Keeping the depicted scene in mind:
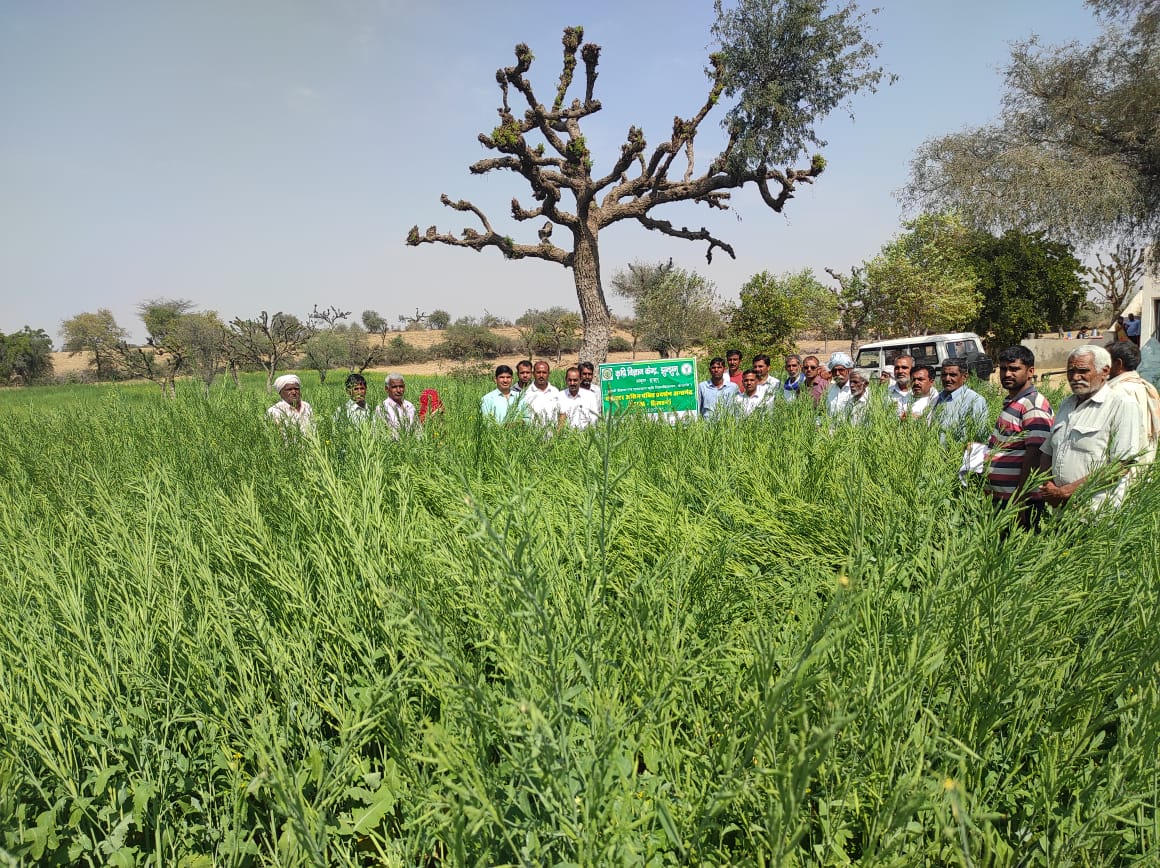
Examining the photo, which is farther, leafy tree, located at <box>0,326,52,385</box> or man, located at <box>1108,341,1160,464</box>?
leafy tree, located at <box>0,326,52,385</box>

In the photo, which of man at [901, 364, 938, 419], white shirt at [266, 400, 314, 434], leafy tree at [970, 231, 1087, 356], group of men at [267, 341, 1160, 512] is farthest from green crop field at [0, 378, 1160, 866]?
leafy tree at [970, 231, 1087, 356]

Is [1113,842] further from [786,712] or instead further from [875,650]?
[786,712]

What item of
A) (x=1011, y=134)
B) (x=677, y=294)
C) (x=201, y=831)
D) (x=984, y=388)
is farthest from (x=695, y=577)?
(x=677, y=294)

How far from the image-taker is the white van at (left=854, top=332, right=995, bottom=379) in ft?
52.8

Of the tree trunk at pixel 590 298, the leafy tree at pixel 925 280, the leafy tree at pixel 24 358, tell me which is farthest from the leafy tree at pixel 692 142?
the leafy tree at pixel 24 358

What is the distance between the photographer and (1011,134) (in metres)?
19.5

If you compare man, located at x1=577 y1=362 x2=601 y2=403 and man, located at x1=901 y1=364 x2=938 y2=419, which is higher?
man, located at x1=577 y1=362 x2=601 y2=403

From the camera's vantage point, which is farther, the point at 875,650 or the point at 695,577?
the point at 695,577

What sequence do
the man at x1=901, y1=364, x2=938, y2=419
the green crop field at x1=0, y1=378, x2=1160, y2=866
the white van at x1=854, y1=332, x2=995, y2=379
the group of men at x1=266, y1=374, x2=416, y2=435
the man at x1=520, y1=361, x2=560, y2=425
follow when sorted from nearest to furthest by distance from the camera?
the green crop field at x1=0, y1=378, x2=1160, y2=866 < the group of men at x1=266, y1=374, x2=416, y2=435 < the man at x1=901, y1=364, x2=938, y2=419 < the man at x1=520, y1=361, x2=560, y2=425 < the white van at x1=854, y1=332, x2=995, y2=379

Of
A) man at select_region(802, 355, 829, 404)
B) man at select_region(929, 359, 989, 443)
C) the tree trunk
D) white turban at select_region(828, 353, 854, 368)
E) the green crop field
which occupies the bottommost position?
the green crop field

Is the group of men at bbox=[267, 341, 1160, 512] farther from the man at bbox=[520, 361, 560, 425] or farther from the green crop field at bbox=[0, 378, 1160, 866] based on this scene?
the man at bbox=[520, 361, 560, 425]

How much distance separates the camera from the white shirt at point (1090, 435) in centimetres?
271

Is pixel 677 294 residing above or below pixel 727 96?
below

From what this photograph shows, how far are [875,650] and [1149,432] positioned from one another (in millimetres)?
3019
